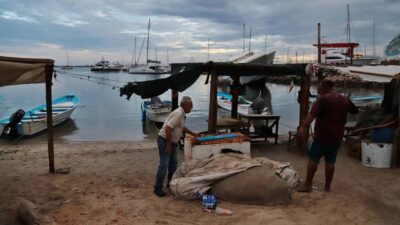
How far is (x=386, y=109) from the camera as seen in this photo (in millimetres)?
9828

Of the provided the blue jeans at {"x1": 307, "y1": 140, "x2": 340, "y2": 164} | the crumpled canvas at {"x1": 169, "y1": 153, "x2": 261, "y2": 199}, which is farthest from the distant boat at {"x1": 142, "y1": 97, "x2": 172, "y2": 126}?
the blue jeans at {"x1": 307, "y1": 140, "x2": 340, "y2": 164}

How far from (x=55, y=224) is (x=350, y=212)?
387 cm

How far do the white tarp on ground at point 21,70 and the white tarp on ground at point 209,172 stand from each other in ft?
9.90

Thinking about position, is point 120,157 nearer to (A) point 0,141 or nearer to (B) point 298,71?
(B) point 298,71

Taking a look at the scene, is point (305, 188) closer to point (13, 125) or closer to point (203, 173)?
point (203, 173)

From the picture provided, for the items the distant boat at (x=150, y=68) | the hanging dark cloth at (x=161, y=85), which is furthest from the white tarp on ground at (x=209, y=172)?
the distant boat at (x=150, y=68)

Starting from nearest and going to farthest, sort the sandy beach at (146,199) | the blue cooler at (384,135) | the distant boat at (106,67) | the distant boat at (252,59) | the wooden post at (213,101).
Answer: the sandy beach at (146,199) < the blue cooler at (384,135) < the wooden post at (213,101) < the distant boat at (252,59) < the distant boat at (106,67)

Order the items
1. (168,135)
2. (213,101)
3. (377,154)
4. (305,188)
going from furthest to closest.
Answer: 1. (213,101)
2. (377,154)
3. (305,188)
4. (168,135)

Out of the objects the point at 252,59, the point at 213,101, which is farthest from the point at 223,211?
the point at 252,59

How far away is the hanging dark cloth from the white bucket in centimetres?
409

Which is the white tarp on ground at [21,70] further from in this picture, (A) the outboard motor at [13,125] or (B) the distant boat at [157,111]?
(B) the distant boat at [157,111]

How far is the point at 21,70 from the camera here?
19.1ft

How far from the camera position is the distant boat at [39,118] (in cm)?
1505

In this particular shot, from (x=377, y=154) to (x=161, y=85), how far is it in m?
4.94
